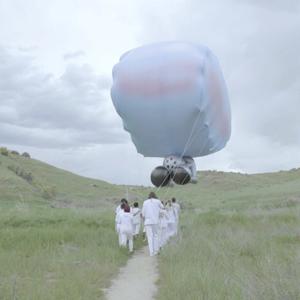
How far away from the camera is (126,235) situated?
15727mm

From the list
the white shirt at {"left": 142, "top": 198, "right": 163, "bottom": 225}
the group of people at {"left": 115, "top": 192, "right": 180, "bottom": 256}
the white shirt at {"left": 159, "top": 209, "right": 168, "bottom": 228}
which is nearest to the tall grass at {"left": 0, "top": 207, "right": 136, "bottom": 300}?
the group of people at {"left": 115, "top": 192, "right": 180, "bottom": 256}

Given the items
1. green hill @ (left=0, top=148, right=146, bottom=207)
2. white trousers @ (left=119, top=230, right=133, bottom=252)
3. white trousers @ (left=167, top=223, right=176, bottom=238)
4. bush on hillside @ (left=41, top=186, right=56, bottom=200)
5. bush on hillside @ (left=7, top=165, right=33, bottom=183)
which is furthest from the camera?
bush on hillside @ (left=7, top=165, right=33, bottom=183)

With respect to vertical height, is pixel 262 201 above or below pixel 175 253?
above

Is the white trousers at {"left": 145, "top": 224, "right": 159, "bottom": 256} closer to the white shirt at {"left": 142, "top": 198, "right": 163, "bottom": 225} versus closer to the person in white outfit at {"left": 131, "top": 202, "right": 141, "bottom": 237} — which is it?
the white shirt at {"left": 142, "top": 198, "right": 163, "bottom": 225}

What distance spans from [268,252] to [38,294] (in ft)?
22.4

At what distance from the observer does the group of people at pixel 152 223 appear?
14883mm

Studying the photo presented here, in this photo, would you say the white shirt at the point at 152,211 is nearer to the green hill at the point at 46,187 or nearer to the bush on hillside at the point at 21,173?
the green hill at the point at 46,187

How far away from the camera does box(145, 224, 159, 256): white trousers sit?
1491 centimetres

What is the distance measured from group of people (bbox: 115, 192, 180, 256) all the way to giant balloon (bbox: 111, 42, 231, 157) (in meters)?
2.13

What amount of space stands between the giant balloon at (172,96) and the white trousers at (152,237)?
2.56 m

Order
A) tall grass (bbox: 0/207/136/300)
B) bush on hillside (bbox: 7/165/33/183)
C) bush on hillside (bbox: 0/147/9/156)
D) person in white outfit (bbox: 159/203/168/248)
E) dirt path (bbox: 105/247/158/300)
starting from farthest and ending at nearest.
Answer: bush on hillside (bbox: 0/147/9/156) < bush on hillside (bbox: 7/165/33/183) < person in white outfit (bbox: 159/203/168/248) < dirt path (bbox: 105/247/158/300) < tall grass (bbox: 0/207/136/300)

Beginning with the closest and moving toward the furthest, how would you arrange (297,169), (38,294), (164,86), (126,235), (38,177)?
1. (38,294)
2. (164,86)
3. (126,235)
4. (38,177)
5. (297,169)

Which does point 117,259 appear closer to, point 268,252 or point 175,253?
point 175,253

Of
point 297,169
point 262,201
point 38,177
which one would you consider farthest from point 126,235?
point 297,169
